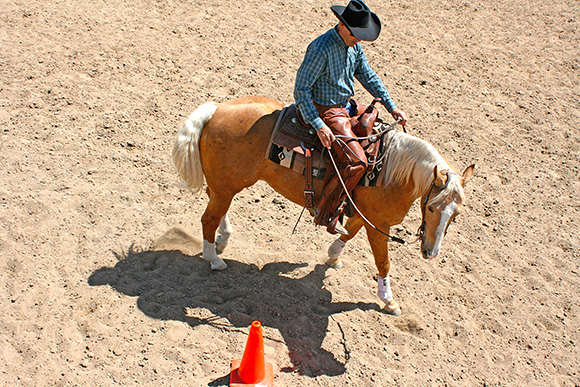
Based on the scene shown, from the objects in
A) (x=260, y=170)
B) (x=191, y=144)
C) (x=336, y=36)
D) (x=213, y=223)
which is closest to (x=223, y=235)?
(x=213, y=223)

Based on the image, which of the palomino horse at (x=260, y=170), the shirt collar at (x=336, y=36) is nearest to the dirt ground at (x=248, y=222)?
the palomino horse at (x=260, y=170)

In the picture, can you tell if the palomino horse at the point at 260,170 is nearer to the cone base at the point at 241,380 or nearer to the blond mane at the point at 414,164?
the blond mane at the point at 414,164

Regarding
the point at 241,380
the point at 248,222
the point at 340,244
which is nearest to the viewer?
the point at 241,380

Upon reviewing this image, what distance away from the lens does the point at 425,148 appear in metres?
4.08

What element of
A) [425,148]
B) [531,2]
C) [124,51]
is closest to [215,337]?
[425,148]

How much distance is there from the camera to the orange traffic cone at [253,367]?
3.71 meters

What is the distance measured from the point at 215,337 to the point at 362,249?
81.3 inches

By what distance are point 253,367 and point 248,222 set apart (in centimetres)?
218

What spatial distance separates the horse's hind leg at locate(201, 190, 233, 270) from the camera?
4.82 metres

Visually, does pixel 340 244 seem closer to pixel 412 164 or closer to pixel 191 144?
pixel 412 164

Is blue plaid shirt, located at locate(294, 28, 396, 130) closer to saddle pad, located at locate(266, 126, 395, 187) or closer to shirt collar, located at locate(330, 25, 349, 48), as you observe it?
shirt collar, located at locate(330, 25, 349, 48)

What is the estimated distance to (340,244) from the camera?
5.12m

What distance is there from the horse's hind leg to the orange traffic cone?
1380mm

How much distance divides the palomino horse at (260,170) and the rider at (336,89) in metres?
0.24
